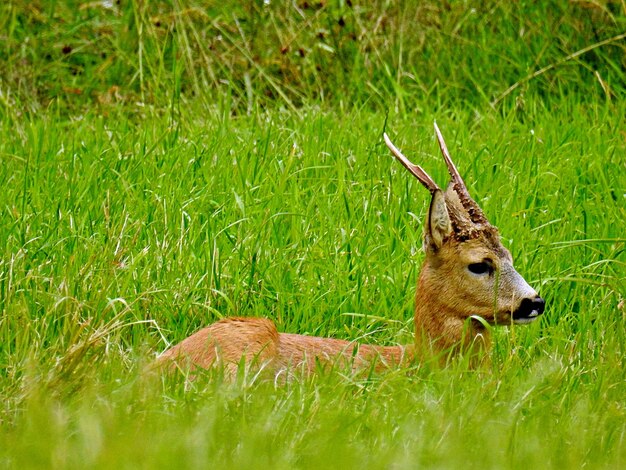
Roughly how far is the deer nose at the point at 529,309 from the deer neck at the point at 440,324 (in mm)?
160

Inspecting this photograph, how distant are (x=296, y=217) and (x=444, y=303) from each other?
1101 mm

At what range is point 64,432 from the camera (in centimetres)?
331

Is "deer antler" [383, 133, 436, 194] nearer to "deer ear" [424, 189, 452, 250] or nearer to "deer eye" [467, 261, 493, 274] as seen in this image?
"deer ear" [424, 189, 452, 250]

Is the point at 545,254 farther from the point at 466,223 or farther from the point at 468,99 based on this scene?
the point at 468,99

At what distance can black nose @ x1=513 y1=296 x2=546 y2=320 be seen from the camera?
445cm

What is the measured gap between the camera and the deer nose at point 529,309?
445 centimetres

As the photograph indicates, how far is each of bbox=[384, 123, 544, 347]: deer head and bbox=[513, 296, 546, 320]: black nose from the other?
7cm

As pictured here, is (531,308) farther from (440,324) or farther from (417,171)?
(417,171)

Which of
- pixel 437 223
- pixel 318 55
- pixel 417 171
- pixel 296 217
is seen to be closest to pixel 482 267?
pixel 437 223

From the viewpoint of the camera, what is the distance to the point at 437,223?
4.62m

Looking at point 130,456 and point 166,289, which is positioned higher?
point 130,456

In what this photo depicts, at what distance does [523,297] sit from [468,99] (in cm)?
336

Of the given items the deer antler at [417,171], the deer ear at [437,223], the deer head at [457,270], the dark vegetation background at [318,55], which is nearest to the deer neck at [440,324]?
the deer head at [457,270]

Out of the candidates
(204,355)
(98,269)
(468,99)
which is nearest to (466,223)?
(204,355)
